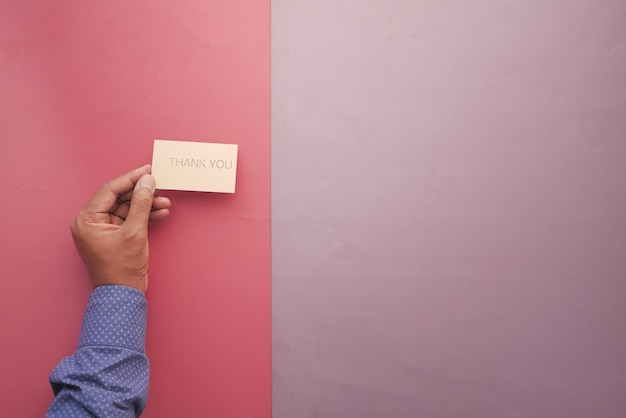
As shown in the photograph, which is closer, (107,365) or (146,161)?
(107,365)

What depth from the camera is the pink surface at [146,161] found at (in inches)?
27.3

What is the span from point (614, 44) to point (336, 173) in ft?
1.96

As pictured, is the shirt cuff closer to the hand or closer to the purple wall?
the hand

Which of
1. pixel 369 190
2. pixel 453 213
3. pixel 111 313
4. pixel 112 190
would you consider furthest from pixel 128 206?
pixel 453 213

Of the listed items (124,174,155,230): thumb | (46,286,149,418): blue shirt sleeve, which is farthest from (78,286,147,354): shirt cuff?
(124,174,155,230): thumb

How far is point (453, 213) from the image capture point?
0.74 m

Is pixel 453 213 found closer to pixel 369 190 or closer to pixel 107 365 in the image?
pixel 369 190

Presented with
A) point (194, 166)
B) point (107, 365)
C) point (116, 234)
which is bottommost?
point (107, 365)

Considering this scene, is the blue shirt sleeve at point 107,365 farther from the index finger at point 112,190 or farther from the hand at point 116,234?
the index finger at point 112,190

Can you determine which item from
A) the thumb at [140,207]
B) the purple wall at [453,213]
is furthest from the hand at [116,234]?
the purple wall at [453,213]

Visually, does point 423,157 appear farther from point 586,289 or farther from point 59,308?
point 59,308

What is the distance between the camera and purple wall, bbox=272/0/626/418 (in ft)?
2.41

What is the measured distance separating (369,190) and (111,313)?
0.50m

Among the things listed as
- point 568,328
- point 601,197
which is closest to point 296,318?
point 568,328
